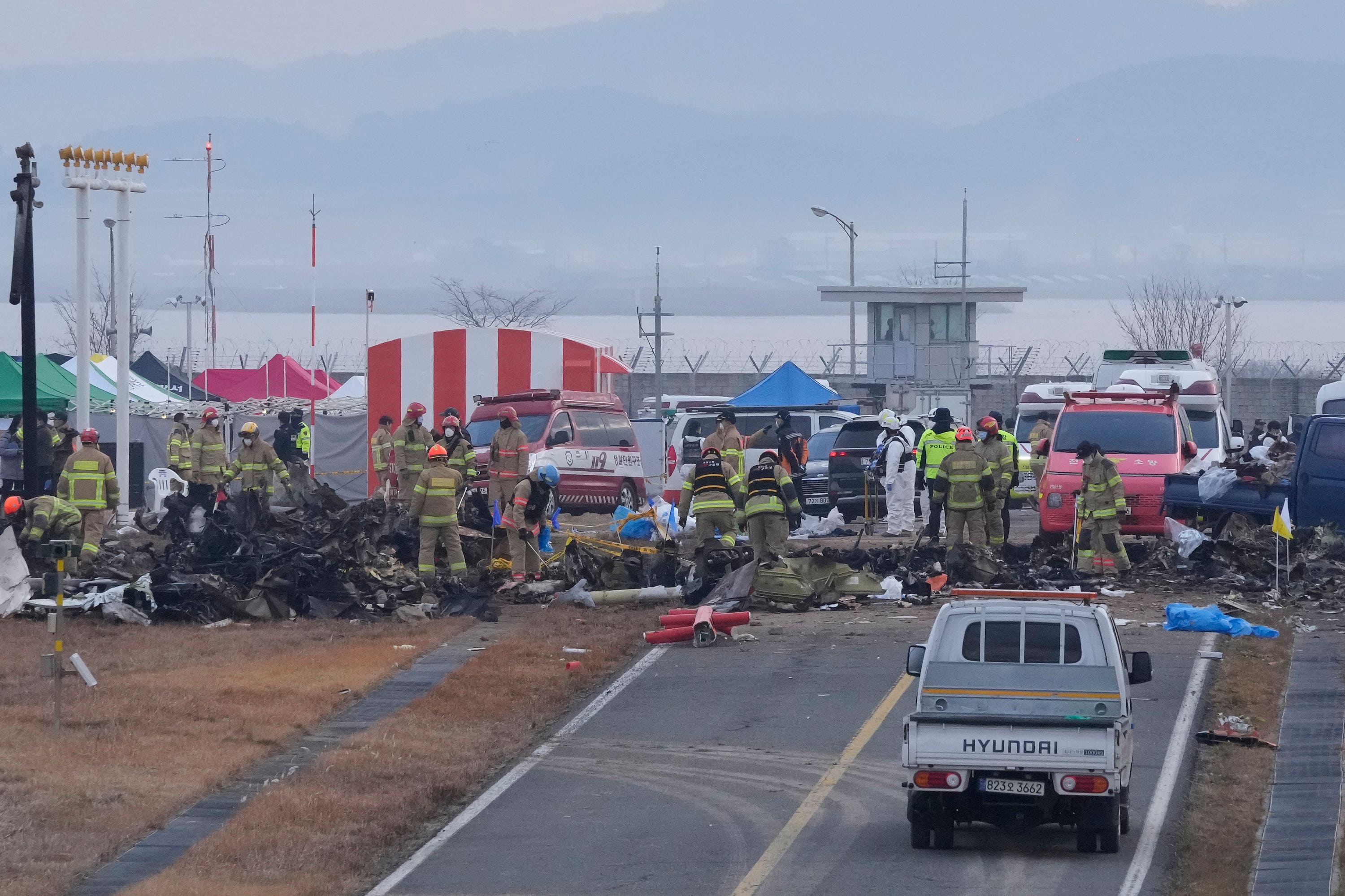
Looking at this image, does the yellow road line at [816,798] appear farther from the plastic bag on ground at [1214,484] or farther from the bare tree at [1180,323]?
the bare tree at [1180,323]

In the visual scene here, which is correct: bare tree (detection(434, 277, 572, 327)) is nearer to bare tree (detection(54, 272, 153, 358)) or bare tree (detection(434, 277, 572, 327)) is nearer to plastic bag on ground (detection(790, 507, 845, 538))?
bare tree (detection(54, 272, 153, 358))

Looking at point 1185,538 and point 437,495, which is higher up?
point 437,495

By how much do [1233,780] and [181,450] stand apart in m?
17.7

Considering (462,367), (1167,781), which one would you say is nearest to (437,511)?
(1167,781)

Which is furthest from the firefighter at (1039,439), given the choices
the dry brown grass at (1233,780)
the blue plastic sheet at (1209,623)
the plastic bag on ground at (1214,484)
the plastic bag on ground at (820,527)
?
the dry brown grass at (1233,780)

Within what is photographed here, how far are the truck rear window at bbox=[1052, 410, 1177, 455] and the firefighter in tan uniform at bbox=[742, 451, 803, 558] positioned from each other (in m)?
4.14

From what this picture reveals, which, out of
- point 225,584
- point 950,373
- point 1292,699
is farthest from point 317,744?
point 950,373

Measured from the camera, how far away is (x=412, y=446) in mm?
23188

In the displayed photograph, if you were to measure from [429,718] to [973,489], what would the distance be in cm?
864

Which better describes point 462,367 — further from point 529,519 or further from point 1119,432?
point 1119,432

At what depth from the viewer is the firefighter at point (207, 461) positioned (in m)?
23.7

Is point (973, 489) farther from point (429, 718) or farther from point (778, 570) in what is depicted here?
point (429, 718)

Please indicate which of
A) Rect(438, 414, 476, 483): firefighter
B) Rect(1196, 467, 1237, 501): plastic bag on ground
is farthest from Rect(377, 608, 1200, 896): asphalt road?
Rect(438, 414, 476, 483): firefighter

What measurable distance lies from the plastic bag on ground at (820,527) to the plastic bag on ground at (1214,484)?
23.4ft
